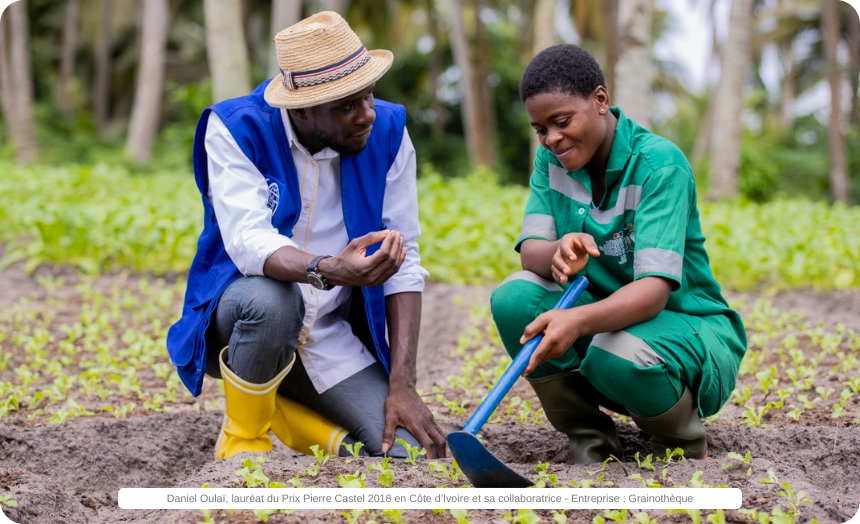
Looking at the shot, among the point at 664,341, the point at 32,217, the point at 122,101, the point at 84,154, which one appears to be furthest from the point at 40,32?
the point at 664,341

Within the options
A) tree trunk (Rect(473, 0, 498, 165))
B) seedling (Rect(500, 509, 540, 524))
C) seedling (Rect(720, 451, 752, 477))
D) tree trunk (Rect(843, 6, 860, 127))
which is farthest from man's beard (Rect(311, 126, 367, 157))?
tree trunk (Rect(843, 6, 860, 127))

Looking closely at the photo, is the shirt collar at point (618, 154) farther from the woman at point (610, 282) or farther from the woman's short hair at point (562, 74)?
the woman's short hair at point (562, 74)

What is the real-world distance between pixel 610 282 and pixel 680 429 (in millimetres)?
484

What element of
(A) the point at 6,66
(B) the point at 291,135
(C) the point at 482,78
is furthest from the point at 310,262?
(A) the point at 6,66

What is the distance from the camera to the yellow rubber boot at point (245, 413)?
2533 mm

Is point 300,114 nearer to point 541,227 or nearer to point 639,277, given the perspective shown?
point 541,227

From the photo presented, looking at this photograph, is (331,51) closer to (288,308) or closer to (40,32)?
(288,308)

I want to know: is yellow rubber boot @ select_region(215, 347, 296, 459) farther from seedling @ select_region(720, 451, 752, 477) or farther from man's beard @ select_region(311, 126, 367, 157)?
seedling @ select_region(720, 451, 752, 477)

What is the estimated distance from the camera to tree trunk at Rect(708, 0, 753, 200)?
907 centimetres

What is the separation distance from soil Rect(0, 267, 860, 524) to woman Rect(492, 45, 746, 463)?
0.63ft

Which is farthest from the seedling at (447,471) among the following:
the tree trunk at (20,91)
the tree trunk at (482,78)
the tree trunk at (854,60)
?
the tree trunk at (854,60)

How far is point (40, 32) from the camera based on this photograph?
75.7 ft

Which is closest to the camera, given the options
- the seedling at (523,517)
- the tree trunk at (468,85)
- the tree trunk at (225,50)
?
the seedling at (523,517)

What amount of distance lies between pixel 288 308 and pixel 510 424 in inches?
38.6
